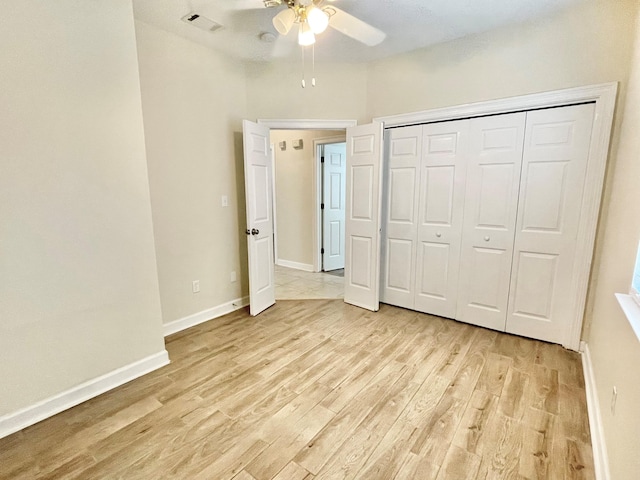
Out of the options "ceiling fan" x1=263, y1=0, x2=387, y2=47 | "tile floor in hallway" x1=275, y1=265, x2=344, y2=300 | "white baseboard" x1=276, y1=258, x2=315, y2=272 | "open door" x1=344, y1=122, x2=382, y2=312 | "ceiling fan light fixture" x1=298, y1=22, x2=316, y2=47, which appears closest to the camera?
"ceiling fan" x1=263, y1=0, x2=387, y2=47

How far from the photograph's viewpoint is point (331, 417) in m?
Result: 1.75

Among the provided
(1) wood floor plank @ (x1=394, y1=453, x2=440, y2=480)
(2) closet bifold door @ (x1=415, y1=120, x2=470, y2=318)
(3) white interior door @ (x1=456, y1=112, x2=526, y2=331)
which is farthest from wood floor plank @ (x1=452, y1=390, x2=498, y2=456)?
(2) closet bifold door @ (x1=415, y1=120, x2=470, y2=318)

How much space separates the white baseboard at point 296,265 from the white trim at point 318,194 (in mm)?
113

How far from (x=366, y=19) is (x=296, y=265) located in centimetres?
359

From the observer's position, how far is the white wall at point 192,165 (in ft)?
8.38

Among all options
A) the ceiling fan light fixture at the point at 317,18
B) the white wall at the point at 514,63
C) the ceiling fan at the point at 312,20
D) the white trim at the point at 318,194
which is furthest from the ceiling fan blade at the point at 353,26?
the white trim at the point at 318,194

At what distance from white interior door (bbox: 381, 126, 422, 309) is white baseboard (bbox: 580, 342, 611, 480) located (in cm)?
150

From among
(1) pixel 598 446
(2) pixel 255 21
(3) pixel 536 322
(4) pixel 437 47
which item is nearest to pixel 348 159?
(4) pixel 437 47

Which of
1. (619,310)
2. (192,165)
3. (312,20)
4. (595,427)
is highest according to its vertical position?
(312,20)

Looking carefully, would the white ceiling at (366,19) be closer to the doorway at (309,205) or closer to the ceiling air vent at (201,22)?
the ceiling air vent at (201,22)

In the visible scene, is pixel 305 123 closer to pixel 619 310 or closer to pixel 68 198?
pixel 68 198

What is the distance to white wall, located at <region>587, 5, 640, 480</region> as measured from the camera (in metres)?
1.15

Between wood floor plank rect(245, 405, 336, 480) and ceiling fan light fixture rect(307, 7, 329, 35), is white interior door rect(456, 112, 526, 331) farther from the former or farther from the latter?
wood floor plank rect(245, 405, 336, 480)

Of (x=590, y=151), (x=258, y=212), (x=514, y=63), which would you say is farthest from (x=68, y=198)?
(x=590, y=151)
